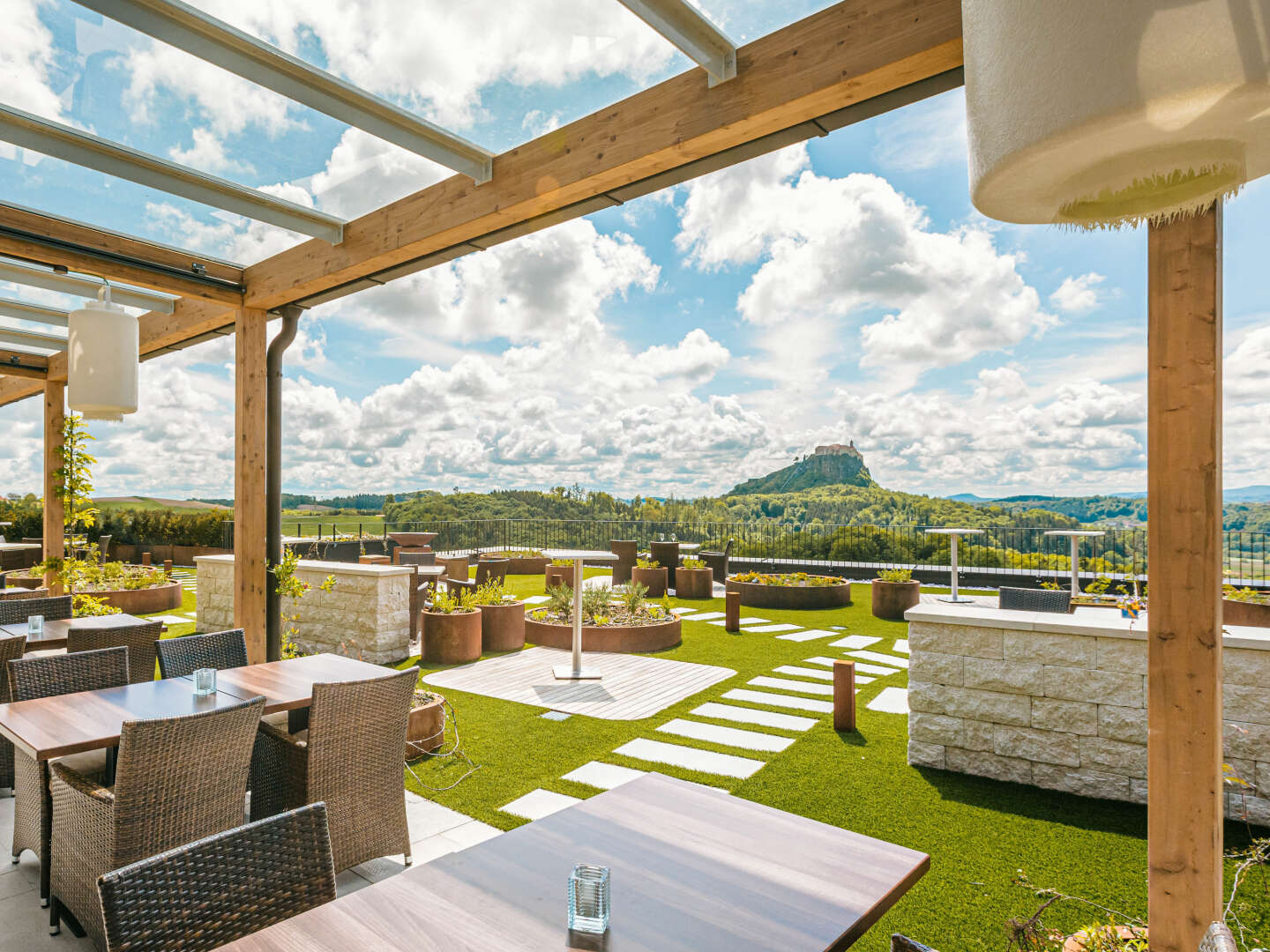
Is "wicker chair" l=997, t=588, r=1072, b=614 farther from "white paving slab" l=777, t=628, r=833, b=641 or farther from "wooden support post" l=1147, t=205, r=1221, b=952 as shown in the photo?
"wooden support post" l=1147, t=205, r=1221, b=952

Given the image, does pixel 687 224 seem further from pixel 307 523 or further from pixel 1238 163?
pixel 307 523

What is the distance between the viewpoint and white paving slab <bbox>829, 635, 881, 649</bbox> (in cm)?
734

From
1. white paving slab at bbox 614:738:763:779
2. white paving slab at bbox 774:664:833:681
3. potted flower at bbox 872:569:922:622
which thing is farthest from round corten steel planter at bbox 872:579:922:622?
white paving slab at bbox 614:738:763:779

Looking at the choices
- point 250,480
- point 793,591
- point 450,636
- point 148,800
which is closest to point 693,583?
point 793,591

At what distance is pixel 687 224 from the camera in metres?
11.0

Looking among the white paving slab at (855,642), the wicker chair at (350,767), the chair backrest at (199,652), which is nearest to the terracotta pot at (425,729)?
the chair backrest at (199,652)

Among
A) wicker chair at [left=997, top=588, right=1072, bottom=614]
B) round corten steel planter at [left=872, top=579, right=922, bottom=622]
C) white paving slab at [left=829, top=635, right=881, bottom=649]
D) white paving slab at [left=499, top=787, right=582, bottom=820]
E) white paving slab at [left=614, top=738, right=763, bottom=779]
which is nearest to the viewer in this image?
white paving slab at [left=499, top=787, right=582, bottom=820]

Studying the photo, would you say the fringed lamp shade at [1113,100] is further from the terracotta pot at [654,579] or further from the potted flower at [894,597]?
the terracotta pot at [654,579]

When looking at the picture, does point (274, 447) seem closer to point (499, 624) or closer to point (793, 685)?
point (499, 624)

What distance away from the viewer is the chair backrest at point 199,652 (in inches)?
142

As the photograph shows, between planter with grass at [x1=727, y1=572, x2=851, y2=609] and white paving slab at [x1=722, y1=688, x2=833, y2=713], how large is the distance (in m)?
3.93

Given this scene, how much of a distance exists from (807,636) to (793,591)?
189 cm

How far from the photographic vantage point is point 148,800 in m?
2.26

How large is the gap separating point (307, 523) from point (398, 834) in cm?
1656
